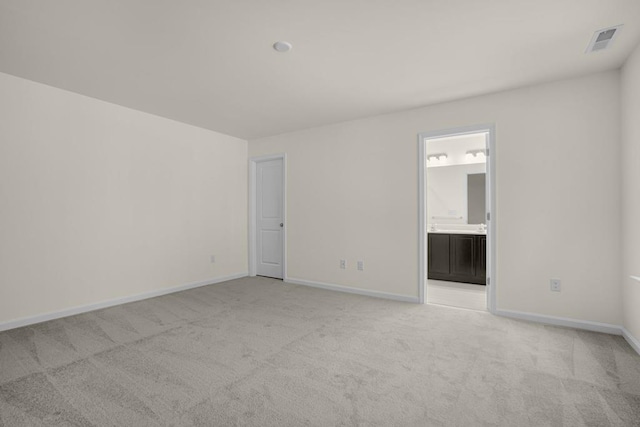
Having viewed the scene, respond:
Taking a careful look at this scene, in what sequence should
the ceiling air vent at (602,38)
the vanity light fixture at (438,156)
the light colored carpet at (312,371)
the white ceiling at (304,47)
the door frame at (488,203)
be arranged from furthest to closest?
the vanity light fixture at (438,156) → the door frame at (488,203) → the ceiling air vent at (602,38) → the white ceiling at (304,47) → the light colored carpet at (312,371)

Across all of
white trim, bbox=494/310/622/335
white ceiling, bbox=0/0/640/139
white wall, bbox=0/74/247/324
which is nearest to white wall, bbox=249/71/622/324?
white trim, bbox=494/310/622/335

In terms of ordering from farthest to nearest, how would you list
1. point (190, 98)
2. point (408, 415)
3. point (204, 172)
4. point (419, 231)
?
point (204, 172), point (419, 231), point (190, 98), point (408, 415)

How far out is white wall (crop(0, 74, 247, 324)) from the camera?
307cm

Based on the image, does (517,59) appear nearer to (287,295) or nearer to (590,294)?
(590,294)

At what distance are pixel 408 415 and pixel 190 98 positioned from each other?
368cm

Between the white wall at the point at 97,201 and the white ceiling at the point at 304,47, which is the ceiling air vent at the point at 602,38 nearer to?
the white ceiling at the point at 304,47

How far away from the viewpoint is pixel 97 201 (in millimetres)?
3670

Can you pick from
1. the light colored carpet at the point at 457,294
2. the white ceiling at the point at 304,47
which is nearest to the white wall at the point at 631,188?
the white ceiling at the point at 304,47

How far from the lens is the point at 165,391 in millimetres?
1971

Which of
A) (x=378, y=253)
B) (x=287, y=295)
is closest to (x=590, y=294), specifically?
(x=378, y=253)

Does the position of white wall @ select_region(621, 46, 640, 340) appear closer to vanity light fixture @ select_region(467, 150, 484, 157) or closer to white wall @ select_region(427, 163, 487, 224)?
vanity light fixture @ select_region(467, 150, 484, 157)

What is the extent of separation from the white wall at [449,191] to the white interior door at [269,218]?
281 cm

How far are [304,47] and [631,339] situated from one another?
12.0 feet

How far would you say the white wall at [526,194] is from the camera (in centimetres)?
295
